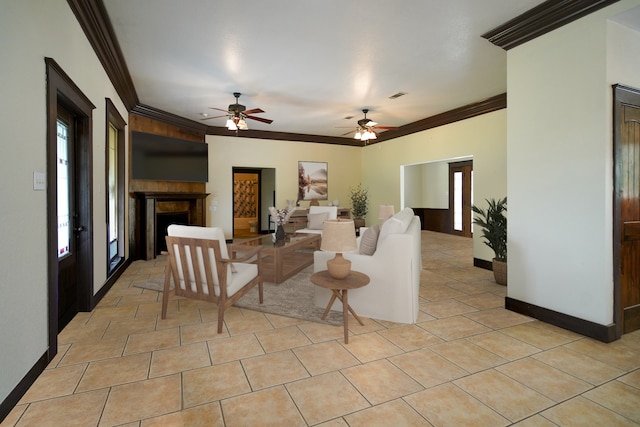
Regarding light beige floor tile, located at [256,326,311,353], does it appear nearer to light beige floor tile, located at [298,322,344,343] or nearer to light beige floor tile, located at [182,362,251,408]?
light beige floor tile, located at [298,322,344,343]

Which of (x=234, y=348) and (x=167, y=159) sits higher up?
(x=167, y=159)

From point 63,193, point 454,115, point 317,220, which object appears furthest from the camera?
point 317,220

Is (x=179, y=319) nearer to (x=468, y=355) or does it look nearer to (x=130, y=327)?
(x=130, y=327)

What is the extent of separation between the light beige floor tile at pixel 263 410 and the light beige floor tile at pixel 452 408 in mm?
705

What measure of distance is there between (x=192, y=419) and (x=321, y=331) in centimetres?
135

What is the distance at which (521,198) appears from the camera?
333cm

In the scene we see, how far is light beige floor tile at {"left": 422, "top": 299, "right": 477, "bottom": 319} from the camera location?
3.33m

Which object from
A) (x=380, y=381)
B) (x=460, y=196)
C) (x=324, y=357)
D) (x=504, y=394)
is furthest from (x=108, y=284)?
(x=460, y=196)

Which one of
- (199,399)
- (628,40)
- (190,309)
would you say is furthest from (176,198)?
(628,40)

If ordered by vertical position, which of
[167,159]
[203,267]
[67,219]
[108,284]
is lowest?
[108,284]

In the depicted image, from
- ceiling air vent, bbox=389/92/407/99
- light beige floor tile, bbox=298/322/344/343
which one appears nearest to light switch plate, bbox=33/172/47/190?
light beige floor tile, bbox=298/322/344/343

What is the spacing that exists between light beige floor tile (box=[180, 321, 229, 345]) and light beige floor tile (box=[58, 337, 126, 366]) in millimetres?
468

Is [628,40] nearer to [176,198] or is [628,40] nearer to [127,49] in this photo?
[127,49]

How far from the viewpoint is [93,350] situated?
2553 millimetres
